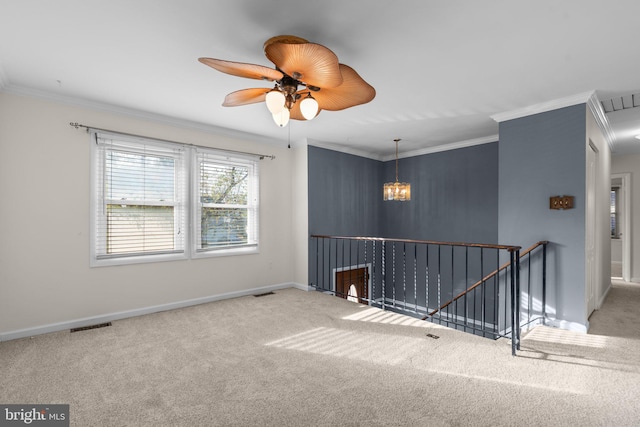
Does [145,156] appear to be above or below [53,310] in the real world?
above

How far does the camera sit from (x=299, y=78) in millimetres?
1966

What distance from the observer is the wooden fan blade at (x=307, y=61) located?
1648 mm

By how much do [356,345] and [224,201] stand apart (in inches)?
107

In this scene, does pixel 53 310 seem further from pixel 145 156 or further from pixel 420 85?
pixel 420 85

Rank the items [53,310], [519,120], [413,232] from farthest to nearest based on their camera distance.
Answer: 1. [413,232]
2. [519,120]
3. [53,310]

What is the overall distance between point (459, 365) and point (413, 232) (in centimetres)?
374

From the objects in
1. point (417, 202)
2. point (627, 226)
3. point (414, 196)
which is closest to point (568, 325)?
point (417, 202)

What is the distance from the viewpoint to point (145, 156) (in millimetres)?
3766

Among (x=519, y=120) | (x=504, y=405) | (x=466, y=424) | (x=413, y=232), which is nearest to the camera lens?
(x=466, y=424)

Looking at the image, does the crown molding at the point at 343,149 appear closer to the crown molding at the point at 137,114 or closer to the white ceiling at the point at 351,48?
the crown molding at the point at 137,114

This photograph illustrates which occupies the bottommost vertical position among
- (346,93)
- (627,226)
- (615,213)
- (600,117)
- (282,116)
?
(627,226)

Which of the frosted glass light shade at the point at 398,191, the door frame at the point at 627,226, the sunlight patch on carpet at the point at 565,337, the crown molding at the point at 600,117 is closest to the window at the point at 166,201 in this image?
the frosted glass light shade at the point at 398,191

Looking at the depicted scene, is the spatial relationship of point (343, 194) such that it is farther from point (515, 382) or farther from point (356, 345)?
point (515, 382)

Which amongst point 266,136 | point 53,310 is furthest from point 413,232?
point 53,310
